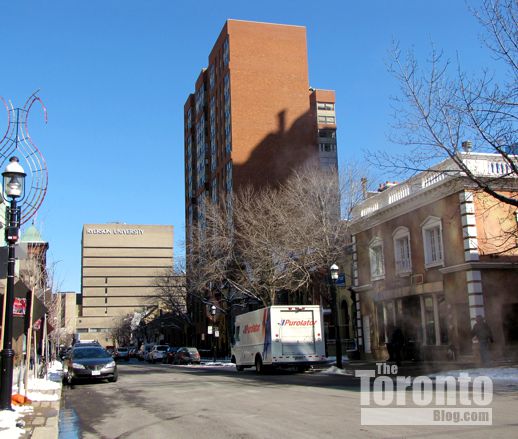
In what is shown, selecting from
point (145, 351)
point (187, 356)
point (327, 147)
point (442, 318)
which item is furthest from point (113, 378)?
point (327, 147)

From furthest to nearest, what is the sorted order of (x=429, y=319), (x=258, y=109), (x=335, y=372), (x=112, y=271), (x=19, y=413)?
(x=112, y=271) < (x=258, y=109) < (x=429, y=319) < (x=335, y=372) < (x=19, y=413)

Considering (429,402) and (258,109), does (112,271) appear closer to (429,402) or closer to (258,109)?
(258,109)

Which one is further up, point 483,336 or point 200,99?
point 200,99

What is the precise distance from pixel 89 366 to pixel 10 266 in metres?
10.7

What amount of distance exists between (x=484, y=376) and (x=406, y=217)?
11450mm

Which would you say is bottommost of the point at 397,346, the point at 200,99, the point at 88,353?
the point at 397,346

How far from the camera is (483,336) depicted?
847 inches

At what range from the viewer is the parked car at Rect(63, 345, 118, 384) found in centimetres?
2098

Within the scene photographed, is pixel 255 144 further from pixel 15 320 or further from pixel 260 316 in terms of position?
pixel 15 320

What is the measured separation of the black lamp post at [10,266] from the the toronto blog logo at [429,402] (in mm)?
6574

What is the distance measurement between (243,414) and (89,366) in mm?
11371

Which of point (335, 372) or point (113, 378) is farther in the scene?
point (335, 372)

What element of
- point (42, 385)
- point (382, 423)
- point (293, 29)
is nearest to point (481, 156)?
point (382, 423)

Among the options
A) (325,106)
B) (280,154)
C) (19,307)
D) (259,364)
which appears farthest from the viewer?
(325,106)
